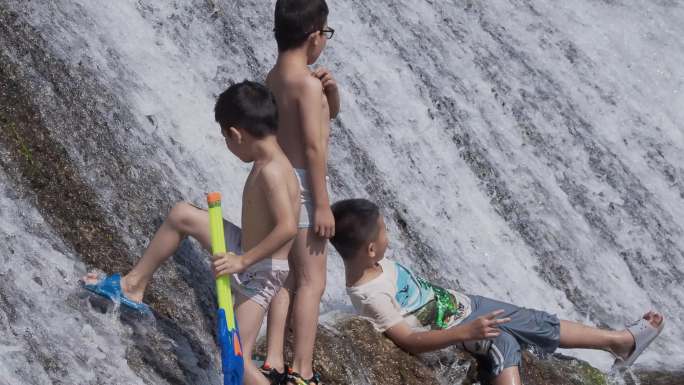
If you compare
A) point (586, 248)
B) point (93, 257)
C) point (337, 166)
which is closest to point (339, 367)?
point (93, 257)

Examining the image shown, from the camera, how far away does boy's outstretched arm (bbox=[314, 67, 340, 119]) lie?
516 cm

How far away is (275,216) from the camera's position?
4824 millimetres

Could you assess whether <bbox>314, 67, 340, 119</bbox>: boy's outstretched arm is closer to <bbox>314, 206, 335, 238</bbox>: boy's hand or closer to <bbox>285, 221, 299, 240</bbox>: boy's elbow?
<bbox>314, 206, 335, 238</bbox>: boy's hand

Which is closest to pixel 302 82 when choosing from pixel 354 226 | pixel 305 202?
pixel 305 202

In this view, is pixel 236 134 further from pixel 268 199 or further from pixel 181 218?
pixel 181 218

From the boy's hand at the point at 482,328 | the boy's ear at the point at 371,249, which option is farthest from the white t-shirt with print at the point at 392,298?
the boy's hand at the point at 482,328

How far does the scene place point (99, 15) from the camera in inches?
275

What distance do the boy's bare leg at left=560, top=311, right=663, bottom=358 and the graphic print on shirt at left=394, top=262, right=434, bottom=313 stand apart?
77cm

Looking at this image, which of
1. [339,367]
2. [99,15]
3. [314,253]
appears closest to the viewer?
[314,253]

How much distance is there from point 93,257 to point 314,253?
0.91m

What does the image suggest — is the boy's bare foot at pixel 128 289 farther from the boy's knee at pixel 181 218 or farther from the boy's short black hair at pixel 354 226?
the boy's short black hair at pixel 354 226

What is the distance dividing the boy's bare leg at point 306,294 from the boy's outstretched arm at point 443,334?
2.25ft

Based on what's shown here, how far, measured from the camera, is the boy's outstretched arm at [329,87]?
5.16m

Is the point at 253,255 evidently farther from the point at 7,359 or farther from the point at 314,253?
the point at 7,359
